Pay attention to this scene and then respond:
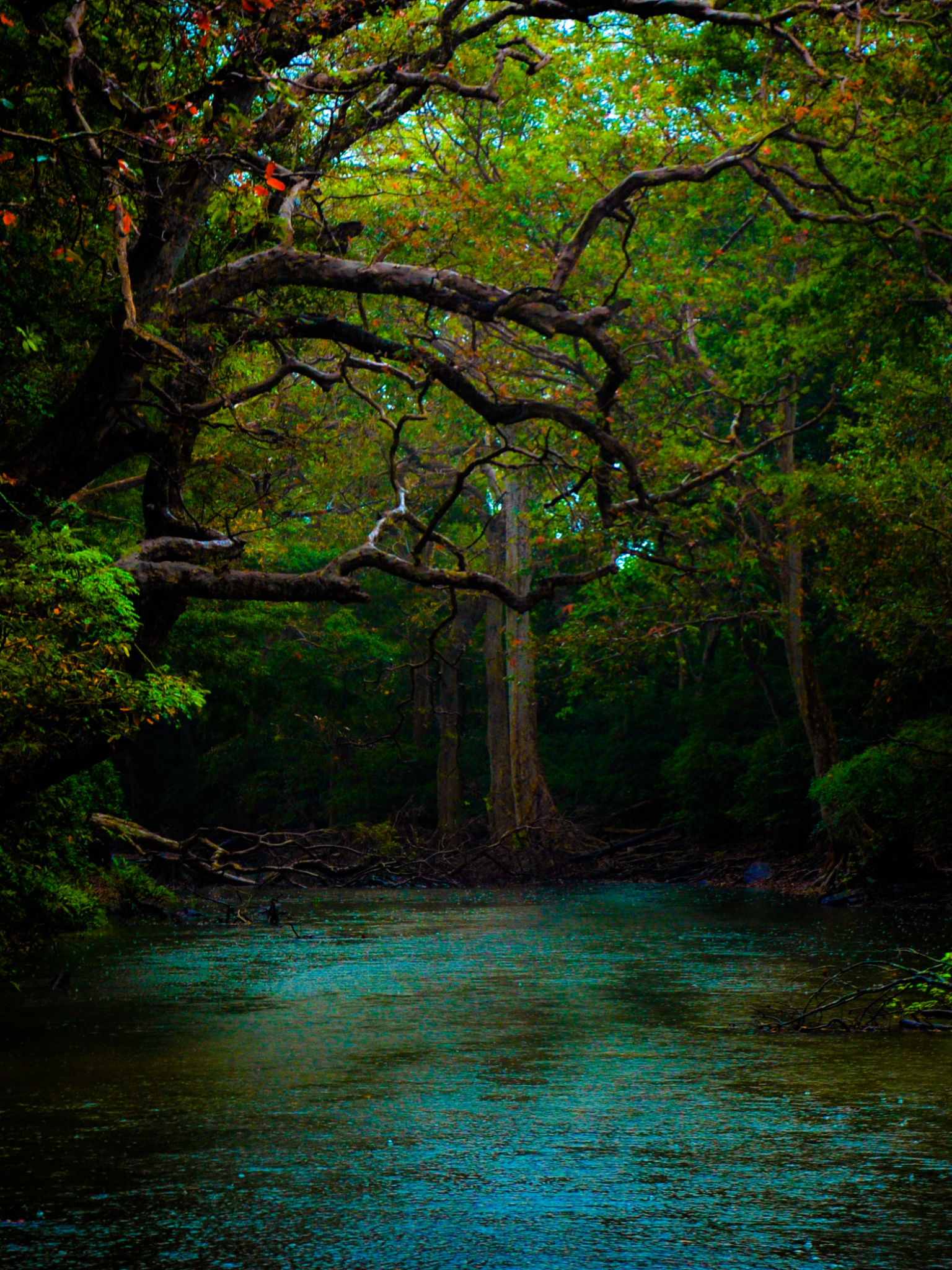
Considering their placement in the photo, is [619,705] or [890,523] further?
[619,705]

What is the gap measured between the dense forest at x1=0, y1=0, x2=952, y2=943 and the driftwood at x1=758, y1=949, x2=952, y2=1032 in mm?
4648

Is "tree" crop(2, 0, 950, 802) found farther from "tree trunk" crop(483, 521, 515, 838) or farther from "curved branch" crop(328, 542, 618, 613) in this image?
"tree trunk" crop(483, 521, 515, 838)

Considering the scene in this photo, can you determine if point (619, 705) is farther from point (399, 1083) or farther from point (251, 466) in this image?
point (399, 1083)

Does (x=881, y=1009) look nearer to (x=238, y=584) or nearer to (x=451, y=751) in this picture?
(x=238, y=584)

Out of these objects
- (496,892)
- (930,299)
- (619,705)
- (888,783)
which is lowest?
(496,892)

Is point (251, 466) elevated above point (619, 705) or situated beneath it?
elevated above

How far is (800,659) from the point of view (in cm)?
2556

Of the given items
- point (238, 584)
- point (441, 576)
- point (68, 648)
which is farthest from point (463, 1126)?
point (441, 576)

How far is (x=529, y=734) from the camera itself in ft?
107

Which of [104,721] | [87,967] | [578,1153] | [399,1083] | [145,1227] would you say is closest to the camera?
[145,1227]

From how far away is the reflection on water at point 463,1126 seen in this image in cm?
455

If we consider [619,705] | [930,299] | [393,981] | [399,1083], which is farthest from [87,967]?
[619,705]

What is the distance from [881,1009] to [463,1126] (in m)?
3.56

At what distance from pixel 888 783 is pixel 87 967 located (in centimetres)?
1192
